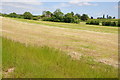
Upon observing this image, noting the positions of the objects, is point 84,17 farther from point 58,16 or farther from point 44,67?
point 44,67

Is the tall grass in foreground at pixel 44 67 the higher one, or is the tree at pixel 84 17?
the tree at pixel 84 17

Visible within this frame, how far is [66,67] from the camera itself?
5609 mm

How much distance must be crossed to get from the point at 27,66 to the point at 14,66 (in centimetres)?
57

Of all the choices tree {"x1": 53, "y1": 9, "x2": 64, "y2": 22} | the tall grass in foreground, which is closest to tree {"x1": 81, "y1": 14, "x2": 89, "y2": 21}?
tree {"x1": 53, "y1": 9, "x2": 64, "y2": 22}

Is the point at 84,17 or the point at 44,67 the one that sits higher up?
the point at 84,17

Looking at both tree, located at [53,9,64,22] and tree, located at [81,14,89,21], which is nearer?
tree, located at [53,9,64,22]

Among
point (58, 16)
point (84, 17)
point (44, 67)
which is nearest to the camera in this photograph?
point (44, 67)

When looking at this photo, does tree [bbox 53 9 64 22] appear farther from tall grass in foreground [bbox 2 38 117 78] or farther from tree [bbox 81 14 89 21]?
tall grass in foreground [bbox 2 38 117 78]

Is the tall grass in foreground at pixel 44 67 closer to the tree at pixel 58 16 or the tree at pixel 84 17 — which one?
the tree at pixel 58 16

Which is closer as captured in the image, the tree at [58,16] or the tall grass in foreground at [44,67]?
the tall grass in foreground at [44,67]

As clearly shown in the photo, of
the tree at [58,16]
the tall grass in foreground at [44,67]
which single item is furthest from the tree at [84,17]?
the tall grass in foreground at [44,67]

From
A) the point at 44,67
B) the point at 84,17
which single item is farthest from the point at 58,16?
the point at 44,67

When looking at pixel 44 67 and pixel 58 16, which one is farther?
pixel 58 16

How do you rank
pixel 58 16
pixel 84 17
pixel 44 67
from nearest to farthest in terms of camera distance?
pixel 44 67, pixel 58 16, pixel 84 17
